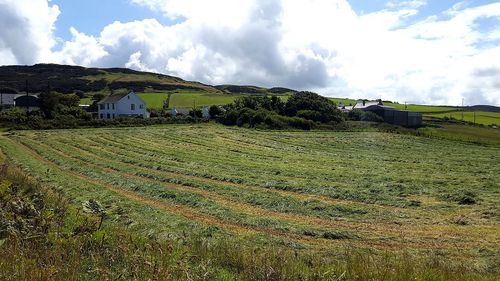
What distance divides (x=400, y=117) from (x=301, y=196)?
83536mm

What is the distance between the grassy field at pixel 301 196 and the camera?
1349cm

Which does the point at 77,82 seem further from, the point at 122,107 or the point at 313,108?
the point at 313,108

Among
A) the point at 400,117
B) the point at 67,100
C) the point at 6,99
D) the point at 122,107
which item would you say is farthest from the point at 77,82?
the point at 400,117

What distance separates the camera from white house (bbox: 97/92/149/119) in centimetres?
9938

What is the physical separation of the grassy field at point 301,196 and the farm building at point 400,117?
58.8m

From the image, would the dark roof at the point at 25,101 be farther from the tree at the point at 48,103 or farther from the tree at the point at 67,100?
the tree at the point at 48,103

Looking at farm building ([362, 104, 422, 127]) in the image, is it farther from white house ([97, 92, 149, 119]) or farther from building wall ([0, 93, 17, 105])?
building wall ([0, 93, 17, 105])

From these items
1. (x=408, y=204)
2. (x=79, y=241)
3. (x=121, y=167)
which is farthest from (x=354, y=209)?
(x=121, y=167)

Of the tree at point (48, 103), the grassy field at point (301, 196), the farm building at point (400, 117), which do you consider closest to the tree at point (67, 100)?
the tree at point (48, 103)

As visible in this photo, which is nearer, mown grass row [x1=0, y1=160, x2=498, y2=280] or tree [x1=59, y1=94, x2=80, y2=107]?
mown grass row [x1=0, y1=160, x2=498, y2=280]

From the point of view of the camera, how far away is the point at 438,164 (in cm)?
3431

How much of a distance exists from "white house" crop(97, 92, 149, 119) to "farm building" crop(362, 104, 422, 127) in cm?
5557

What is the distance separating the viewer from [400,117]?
97125mm

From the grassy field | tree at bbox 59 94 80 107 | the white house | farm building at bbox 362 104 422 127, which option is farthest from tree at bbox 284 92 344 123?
tree at bbox 59 94 80 107
